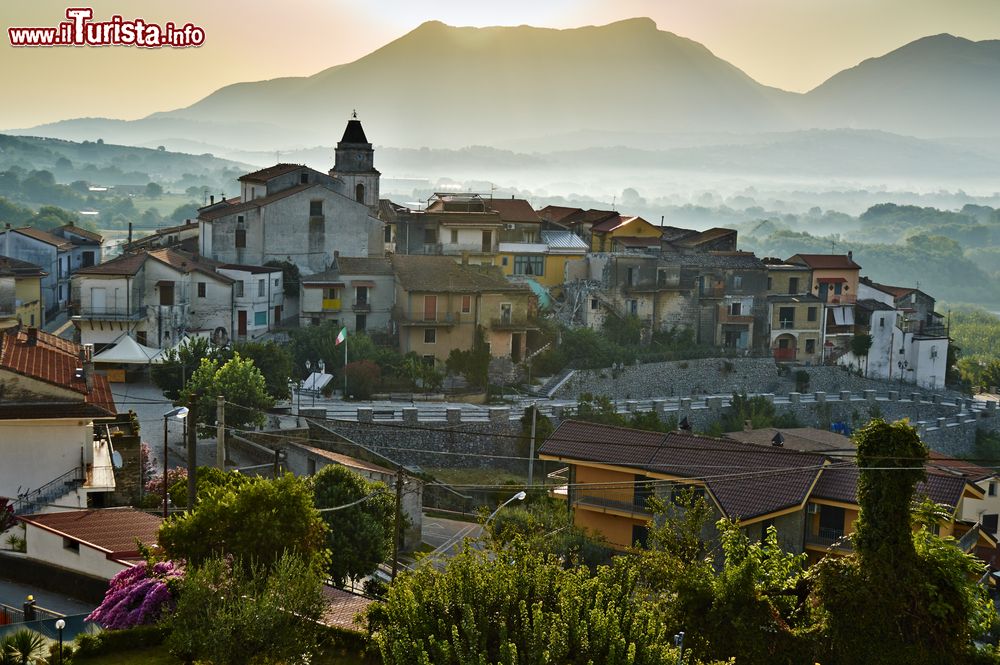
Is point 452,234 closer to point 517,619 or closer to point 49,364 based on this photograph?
point 49,364

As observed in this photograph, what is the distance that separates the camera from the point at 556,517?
93.3ft

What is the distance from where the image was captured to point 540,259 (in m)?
59.3

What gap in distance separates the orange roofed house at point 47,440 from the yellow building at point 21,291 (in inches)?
786

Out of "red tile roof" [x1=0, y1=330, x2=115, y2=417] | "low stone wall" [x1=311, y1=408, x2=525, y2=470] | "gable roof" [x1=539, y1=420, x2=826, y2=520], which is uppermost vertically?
→ "red tile roof" [x1=0, y1=330, x2=115, y2=417]

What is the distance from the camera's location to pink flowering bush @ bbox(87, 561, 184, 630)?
707 inches

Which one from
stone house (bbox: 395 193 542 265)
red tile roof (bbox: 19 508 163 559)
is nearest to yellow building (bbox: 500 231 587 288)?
stone house (bbox: 395 193 542 265)

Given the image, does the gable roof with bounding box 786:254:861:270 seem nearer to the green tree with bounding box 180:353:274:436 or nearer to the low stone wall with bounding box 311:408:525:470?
the low stone wall with bounding box 311:408:525:470

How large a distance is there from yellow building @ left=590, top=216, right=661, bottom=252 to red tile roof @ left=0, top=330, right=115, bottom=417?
111 feet

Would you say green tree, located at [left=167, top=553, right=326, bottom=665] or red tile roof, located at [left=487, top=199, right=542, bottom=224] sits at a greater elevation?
red tile roof, located at [left=487, top=199, right=542, bottom=224]

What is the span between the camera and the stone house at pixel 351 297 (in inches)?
1970

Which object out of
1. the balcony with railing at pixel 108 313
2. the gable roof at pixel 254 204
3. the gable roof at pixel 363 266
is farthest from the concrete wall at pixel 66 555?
the gable roof at pixel 254 204

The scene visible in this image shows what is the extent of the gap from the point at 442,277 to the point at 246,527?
32.6 metres

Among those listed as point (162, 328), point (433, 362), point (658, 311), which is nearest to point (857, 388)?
point (658, 311)

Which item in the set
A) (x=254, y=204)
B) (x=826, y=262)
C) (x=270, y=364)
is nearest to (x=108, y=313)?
(x=270, y=364)
